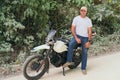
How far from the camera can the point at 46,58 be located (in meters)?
6.57

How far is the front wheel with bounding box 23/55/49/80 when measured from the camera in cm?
638

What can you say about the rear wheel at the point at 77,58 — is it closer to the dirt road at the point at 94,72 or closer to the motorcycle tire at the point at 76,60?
the motorcycle tire at the point at 76,60

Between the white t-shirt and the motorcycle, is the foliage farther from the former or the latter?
the motorcycle

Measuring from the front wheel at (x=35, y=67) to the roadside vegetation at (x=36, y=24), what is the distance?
95 centimetres

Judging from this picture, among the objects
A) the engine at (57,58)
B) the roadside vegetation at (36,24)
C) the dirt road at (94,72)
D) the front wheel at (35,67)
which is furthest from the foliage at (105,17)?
the front wheel at (35,67)

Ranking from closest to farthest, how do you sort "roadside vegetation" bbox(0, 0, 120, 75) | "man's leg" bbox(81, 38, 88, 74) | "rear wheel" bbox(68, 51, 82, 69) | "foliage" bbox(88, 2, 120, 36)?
"man's leg" bbox(81, 38, 88, 74)
"rear wheel" bbox(68, 51, 82, 69)
"roadside vegetation" bbox(0, 0, 120, 75)
"foliage" bbox(88, 2, 120, 36)

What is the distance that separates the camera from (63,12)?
9.98 metres

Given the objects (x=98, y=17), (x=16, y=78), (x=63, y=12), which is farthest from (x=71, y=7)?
(x=16, y=78)

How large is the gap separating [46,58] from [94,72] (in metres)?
1.34

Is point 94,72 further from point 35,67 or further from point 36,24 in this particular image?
point 36,24

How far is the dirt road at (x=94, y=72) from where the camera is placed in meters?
6.75

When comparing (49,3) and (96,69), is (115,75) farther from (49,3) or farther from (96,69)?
(49,3)

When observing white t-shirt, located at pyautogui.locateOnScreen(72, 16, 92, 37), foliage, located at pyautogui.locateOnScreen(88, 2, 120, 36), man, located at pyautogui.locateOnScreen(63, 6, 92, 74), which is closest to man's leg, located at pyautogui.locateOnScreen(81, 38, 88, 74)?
man, located at pyautogui.locateOnScreen(63, 6, 92, 74)

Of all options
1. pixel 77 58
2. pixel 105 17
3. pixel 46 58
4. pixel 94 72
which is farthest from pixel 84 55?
pixel 105 17
